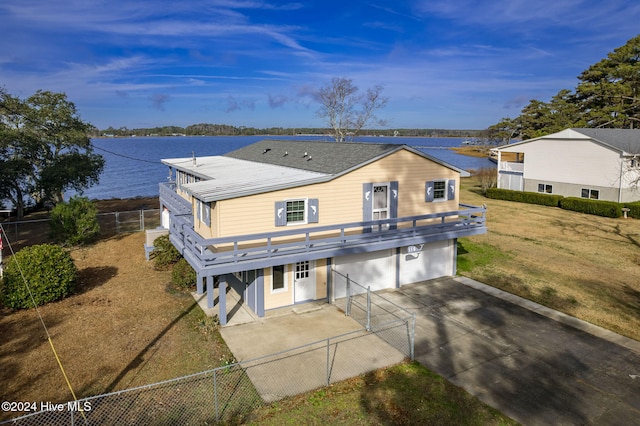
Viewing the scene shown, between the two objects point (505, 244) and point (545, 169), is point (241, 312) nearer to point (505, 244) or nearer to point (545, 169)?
point (505, 244)

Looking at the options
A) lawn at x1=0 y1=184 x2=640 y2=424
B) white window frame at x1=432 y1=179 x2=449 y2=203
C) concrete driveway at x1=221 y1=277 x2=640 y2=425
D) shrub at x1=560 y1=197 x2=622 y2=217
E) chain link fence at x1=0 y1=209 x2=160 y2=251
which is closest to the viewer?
lawn at x1=0 y1=184 x2=640 y2=424

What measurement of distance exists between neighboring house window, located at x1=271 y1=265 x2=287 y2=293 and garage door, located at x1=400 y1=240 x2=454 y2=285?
17.3ft

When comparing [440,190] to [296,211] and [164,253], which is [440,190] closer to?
[296,211]

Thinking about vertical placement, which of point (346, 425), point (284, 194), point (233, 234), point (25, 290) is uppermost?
point (284, 194)

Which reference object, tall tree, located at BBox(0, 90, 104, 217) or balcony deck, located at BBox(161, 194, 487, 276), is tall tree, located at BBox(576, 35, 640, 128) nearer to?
balcony deck, located at BBox(161, 194, 487, 276)

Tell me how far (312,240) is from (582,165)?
32.0m

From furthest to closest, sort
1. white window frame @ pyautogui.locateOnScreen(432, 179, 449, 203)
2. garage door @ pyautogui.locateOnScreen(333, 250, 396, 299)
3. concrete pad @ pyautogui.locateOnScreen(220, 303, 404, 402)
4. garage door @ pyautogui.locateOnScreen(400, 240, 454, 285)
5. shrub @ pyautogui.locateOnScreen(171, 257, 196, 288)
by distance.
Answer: white window frame @ pyautogui.locateOnScreen(432, 179, 449, 203), garage door @ pyautogui.locateOnScreen(400, 240, 454, 285), shrub @ pyautogui.locateOnScreen(171, 257, 196, 288), garage door @ pyautogui.locateOnScreen(333, 250, 396, 299), concrete pad @ pyautogui.locateOnScreen(220, 303, 404, 402)

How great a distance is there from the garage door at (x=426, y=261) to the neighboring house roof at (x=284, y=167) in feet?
11.6

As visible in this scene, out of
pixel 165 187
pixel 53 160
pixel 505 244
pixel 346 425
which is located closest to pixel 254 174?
pixel 165 187

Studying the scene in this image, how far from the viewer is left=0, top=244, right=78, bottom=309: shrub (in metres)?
14.6

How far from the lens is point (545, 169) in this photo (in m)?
40.3

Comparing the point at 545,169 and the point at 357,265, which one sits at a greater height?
the point at 545,169

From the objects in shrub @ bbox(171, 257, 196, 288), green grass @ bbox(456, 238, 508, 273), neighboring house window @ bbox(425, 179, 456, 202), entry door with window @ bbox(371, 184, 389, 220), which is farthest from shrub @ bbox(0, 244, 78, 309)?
green grass @ bbox(456, 238, 508, 273)

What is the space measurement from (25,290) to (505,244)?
23587mm
